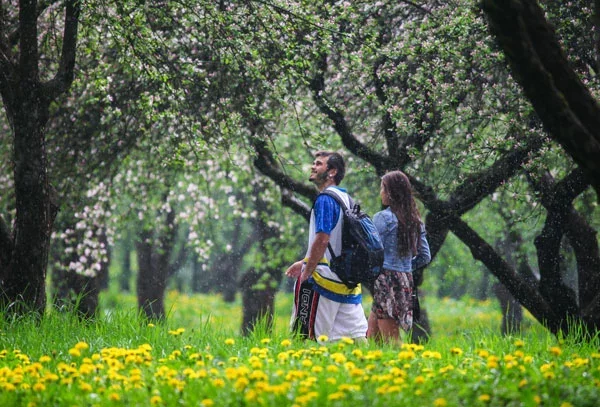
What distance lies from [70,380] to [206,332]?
7.76 feet

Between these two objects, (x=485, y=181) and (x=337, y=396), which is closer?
(x=337, y=396)

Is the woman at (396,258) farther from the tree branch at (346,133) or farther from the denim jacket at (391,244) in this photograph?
the tree branch at (346,133)

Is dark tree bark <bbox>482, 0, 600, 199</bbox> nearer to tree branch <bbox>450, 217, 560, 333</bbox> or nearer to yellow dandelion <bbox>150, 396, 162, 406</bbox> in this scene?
yellow dandelion <bbox>150, 396, 162, 406</bbox>

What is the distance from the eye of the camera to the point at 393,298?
729cm

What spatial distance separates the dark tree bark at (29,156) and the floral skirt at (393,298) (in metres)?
3.65

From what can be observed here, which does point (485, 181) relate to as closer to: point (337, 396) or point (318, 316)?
point (318, 316)

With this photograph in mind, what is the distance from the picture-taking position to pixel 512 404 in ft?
14.6

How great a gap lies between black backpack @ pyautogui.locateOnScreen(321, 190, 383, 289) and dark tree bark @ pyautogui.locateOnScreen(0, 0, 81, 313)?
3549 mm

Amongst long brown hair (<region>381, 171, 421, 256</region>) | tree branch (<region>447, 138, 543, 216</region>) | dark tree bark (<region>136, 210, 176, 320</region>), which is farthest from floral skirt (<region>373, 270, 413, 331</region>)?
dark tree bark (<region>136, 210, 176, 320</region>)

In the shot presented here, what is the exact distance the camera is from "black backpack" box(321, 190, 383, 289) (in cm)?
664

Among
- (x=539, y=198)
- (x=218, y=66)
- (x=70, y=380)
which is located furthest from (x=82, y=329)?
(x=539, y=198)

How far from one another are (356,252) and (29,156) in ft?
13.0

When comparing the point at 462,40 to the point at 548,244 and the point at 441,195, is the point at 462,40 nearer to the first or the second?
the point at 441,195

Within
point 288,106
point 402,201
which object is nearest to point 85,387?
point 402,201
